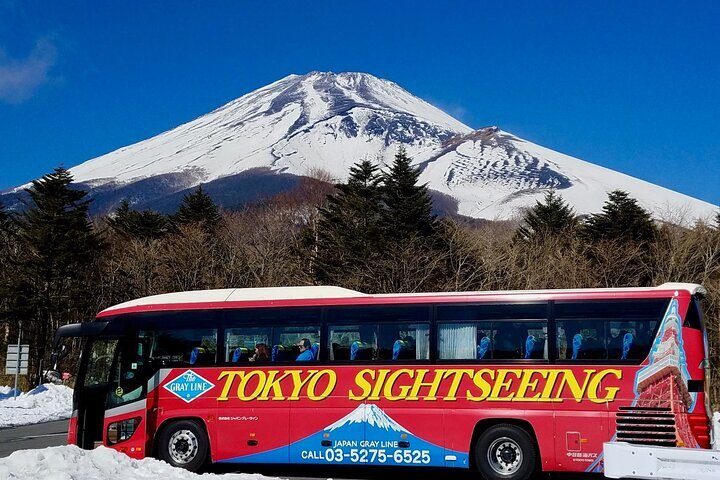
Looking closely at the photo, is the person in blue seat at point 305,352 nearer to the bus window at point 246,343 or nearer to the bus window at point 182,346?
the bus window at point 246,343

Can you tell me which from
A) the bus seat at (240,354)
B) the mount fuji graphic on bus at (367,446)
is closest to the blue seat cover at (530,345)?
the mount fuji graphic on bus at (367,446)

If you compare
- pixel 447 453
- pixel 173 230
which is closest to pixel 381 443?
pixel 447 453

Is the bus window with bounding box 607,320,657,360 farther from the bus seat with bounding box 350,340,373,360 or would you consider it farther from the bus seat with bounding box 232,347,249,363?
the bus seat with bounding box 232,347,249,363

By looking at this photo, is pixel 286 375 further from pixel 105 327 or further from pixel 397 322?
pixel 105 327

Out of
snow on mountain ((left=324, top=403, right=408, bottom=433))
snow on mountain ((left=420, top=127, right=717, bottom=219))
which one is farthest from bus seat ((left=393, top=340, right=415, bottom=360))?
snow on mountain ((left=420, top=127, right=717, bottom=219))

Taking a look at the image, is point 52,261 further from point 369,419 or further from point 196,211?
point 369,419

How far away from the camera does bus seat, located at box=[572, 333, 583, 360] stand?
10.5 metres

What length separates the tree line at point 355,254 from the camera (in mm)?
35469

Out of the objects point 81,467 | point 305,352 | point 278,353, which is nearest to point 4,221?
point 278,353

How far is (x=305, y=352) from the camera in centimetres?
1146

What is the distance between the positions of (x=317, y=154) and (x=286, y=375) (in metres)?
168

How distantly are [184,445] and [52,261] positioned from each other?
1046 inches

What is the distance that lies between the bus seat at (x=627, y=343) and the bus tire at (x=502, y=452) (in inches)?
67.5

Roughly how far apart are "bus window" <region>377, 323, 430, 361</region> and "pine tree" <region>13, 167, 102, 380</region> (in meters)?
27.9
